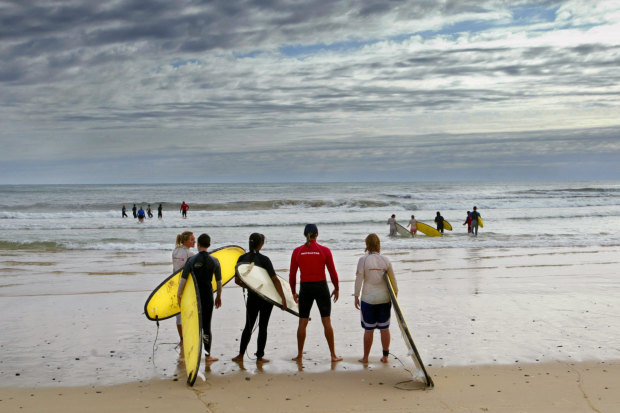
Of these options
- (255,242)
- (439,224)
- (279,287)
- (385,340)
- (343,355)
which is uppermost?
(255,242)

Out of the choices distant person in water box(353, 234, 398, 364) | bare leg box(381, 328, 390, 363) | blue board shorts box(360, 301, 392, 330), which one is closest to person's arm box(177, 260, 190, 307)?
distant person in water box(353, 234, 398, 364)

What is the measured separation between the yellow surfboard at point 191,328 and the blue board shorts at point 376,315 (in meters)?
1.80

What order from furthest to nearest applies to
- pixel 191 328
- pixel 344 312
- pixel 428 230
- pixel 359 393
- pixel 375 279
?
pixel 428 230
pixel 344 312
pixel 375 279
pixel 191 328
pixel 359 393

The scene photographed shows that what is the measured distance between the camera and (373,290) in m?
6.24

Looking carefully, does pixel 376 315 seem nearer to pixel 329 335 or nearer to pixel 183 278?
pixel 329 335

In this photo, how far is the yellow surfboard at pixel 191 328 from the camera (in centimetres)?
570

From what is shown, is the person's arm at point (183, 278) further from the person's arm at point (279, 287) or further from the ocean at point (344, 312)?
the person's arm at point (279, 287)

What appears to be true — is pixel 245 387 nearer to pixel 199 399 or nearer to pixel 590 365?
pixel 199 399

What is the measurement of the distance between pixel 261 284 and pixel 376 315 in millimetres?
1327

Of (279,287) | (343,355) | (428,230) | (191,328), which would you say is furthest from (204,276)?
(428,230)

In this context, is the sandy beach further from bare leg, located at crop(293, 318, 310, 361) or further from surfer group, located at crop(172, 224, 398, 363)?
surfer group, located at crop(172, 224, 398, 363)

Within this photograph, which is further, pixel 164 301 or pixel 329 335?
pixel 164 301

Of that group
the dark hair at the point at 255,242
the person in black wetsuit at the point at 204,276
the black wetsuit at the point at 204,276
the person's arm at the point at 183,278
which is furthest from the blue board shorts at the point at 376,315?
the person's arm at the point at 183,278

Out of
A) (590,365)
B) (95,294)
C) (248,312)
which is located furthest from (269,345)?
(95,294)
